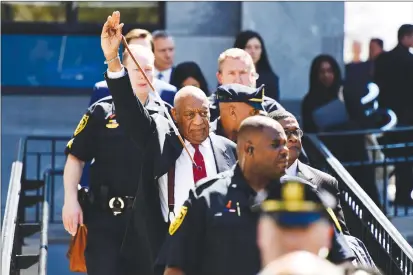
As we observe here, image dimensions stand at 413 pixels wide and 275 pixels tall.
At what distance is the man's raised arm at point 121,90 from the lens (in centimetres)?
638

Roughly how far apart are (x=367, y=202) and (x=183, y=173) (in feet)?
6.46

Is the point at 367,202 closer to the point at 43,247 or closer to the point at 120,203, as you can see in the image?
the point at 120,203

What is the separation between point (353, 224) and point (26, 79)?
4420 millimetres

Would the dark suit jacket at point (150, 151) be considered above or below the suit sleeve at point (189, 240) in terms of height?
above

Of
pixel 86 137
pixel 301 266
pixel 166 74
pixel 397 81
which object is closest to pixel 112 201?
pixel 86 137

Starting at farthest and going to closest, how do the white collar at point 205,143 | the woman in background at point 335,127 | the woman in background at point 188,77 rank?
the woman in background at point 335,127, the woman in background at point 188,77, the white collar at point 205,143

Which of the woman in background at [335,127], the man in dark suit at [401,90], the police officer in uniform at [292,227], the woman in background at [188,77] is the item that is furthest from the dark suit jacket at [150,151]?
the man in dark suit at [401,90]

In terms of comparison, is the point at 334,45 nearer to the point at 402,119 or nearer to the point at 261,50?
the point at 402,119

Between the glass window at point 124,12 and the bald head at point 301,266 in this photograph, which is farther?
the glass window at point 124,12

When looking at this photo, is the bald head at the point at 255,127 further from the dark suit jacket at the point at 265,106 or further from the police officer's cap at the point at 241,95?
the dark suit jacket at the point at 265,106

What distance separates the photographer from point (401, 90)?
1141cm

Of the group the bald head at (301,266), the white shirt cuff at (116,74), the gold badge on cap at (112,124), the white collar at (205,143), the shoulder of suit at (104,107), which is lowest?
the bald head at (301,266)

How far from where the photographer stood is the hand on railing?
24.3 feet

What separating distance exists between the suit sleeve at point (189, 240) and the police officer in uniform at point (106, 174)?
2364mm
